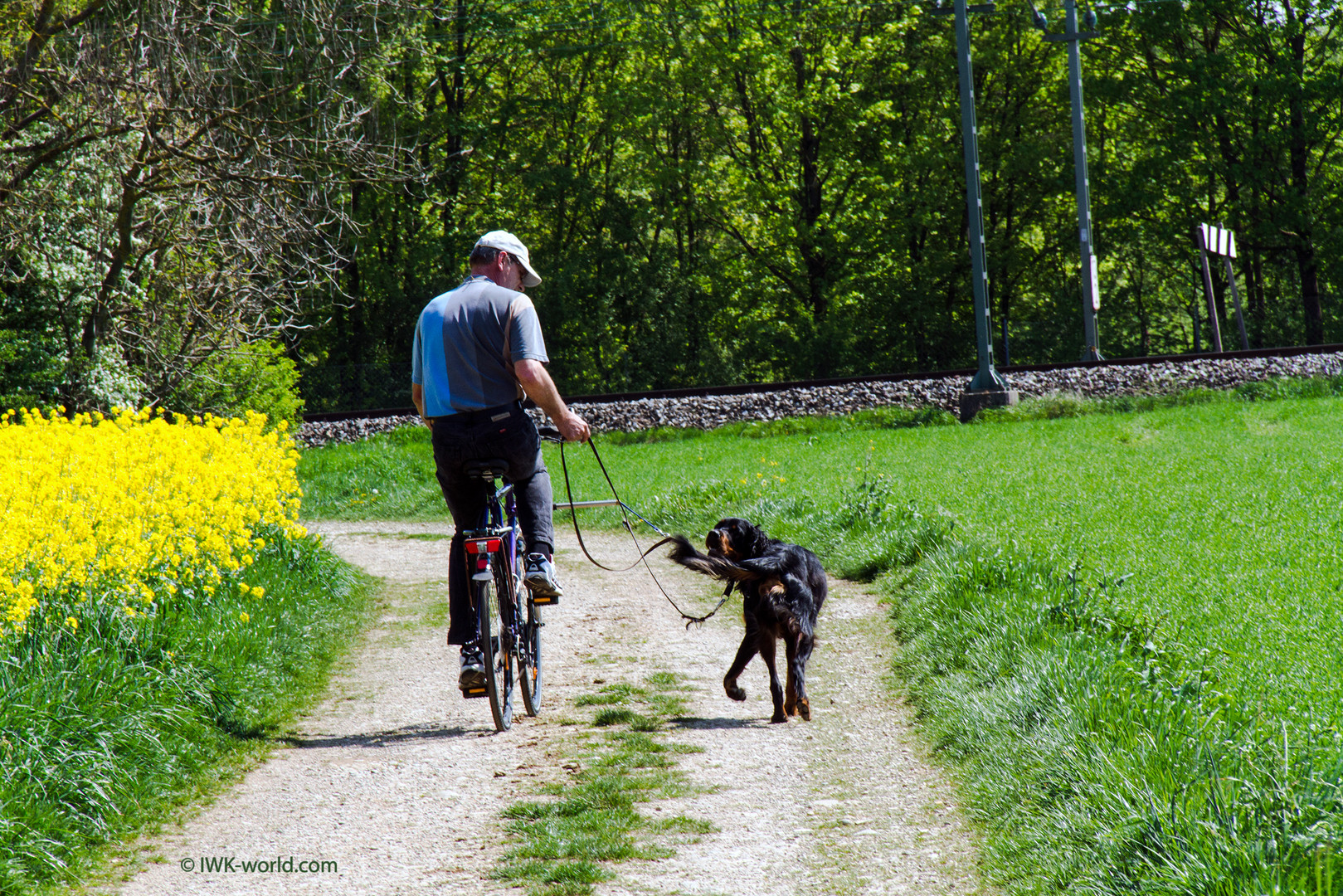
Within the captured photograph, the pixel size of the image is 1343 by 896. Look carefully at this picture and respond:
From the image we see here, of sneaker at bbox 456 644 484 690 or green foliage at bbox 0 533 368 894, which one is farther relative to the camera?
sneaker at bbox 456 644 484 690

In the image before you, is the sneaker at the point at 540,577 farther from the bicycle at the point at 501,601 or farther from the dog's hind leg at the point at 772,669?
the dog's hind leg at the point at 772,669

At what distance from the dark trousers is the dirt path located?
26.0 inches

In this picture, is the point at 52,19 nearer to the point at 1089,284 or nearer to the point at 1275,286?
the point at 1089,284

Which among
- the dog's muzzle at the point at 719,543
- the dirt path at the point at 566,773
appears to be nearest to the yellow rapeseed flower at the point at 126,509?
the dirt path at the point at 566,773

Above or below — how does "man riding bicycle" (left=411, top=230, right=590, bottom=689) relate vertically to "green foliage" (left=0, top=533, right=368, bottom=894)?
above

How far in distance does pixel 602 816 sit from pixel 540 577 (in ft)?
5.04

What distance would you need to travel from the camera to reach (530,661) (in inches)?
232

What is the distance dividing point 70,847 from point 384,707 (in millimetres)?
2232

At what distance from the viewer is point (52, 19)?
42.8 ft

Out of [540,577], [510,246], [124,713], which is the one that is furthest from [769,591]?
[124,713]

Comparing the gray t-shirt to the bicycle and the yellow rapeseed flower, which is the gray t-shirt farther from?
the yellow rapeseed flower

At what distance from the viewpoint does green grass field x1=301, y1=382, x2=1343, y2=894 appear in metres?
3.33

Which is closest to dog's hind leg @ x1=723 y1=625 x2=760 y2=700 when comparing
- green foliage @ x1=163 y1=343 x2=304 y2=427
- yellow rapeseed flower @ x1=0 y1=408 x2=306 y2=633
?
yellow rapeseed flower @ x1=0 y1=408 x2=306 y2=633

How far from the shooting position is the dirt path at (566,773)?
3.81 m
